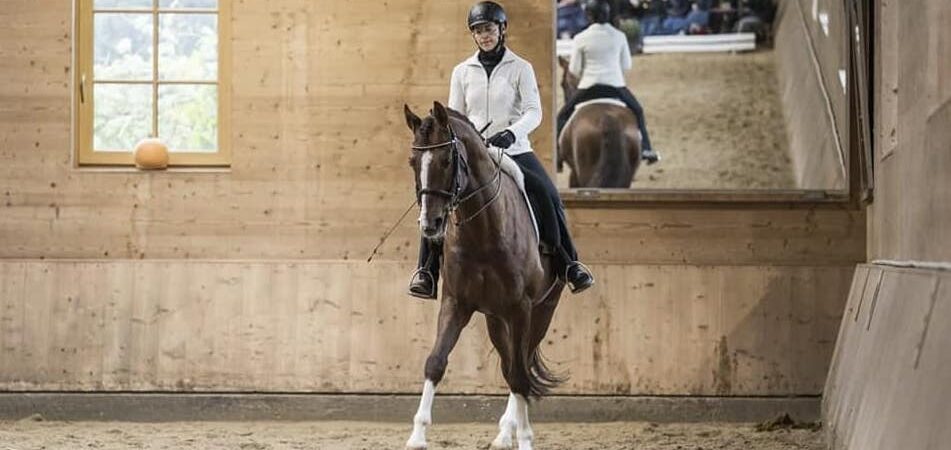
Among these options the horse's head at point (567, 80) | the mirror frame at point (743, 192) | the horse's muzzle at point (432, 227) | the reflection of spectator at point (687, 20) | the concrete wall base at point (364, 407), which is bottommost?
A: the concrete wall base at point (364, 407)

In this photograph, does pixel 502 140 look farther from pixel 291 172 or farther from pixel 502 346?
pixel 291 172

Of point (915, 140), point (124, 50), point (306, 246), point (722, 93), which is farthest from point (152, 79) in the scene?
point (915, 140)

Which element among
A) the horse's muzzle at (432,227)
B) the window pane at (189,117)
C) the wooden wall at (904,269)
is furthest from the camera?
the window pane at (189,117)

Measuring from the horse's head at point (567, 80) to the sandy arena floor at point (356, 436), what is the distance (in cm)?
193

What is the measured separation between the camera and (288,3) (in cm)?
855

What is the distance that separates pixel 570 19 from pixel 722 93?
3.22 feet

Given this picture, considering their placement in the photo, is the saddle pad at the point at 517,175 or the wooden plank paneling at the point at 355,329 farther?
the wooden plank paneling at the point at 355,329

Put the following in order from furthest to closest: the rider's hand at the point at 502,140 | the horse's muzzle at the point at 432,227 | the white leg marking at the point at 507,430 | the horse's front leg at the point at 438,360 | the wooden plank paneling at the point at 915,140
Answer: the white leg marking at the point at 507,430 → the rider's hand at the point at 502,140 → the horse's front leg at the point at 438,360 → the horse's muzzle at the point at 432,227 → the wooden plank paneling at the point at 915,140

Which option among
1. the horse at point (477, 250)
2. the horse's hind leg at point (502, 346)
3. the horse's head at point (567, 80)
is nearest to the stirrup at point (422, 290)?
the horse at point (477, 250)

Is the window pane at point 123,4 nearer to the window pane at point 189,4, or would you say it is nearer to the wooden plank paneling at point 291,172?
the window pane at point 189,4

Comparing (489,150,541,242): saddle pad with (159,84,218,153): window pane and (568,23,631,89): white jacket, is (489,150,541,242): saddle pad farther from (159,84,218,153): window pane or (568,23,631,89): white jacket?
(159,84,218,153): window pane

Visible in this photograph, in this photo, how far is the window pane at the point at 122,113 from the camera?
8648 mm

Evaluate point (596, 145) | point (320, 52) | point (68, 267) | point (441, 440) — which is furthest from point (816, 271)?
point (68, 267)

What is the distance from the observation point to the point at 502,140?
21.4 feet
